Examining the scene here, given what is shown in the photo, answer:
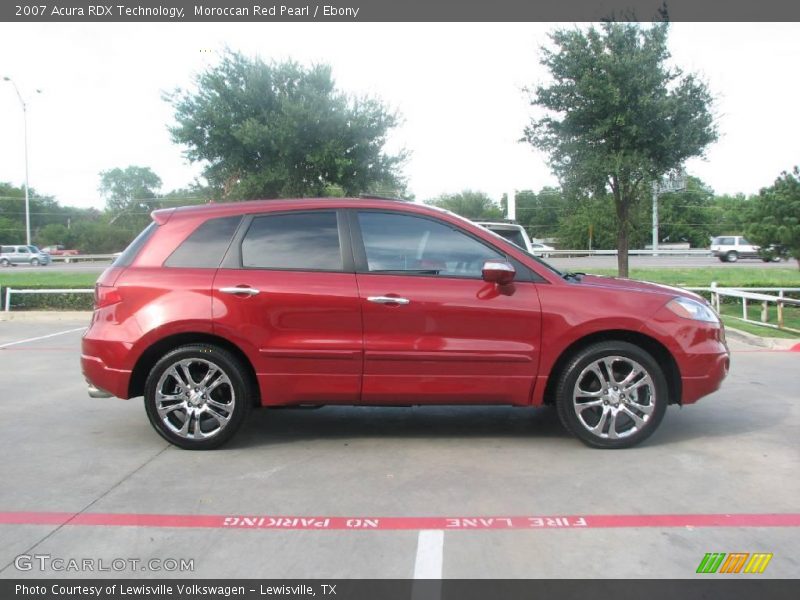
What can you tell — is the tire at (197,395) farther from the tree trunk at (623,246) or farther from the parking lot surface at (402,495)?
the tree trunk at (623,246)

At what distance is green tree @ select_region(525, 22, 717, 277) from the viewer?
13477 mm

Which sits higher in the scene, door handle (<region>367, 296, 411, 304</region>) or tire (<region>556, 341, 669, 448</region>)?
door handle (<region>367, 296, 411, 304</region>)

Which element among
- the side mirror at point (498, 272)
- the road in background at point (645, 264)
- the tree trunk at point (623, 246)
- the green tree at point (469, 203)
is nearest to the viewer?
the side mirror at point (498, 272)

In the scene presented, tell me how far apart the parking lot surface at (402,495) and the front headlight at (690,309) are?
3.20ft

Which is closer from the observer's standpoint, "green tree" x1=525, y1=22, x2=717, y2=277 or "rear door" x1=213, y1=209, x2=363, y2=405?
"rear door" x1=213, y1=209, x2=363, y2=405

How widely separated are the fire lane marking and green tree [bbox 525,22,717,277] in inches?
430

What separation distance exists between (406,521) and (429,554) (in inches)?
16.7

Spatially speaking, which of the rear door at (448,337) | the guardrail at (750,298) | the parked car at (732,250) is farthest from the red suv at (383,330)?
the parked car at (732,250)

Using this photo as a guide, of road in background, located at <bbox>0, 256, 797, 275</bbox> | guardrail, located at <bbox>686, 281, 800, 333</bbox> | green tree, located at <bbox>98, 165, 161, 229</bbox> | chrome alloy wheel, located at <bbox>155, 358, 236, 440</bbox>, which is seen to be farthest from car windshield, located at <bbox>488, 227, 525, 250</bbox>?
green tree, located at <bbox>98, 165, 161, 229</bbox>

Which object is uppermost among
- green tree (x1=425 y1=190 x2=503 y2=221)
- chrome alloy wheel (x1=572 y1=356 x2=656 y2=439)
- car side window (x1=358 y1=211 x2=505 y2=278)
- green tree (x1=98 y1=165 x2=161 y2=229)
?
green tree (x1=98 y1=165 x2=161 y2=229)

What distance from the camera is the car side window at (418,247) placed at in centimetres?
491

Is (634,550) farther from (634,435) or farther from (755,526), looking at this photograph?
(634,435)

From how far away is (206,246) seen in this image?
16.5 feet

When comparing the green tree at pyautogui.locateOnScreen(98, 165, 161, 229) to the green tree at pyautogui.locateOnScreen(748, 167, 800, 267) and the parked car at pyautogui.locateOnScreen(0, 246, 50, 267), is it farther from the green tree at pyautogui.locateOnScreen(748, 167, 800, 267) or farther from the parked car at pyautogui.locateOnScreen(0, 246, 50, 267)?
the green tree at pyautogui.locateOnScreen(748, 167, 800, 267)
